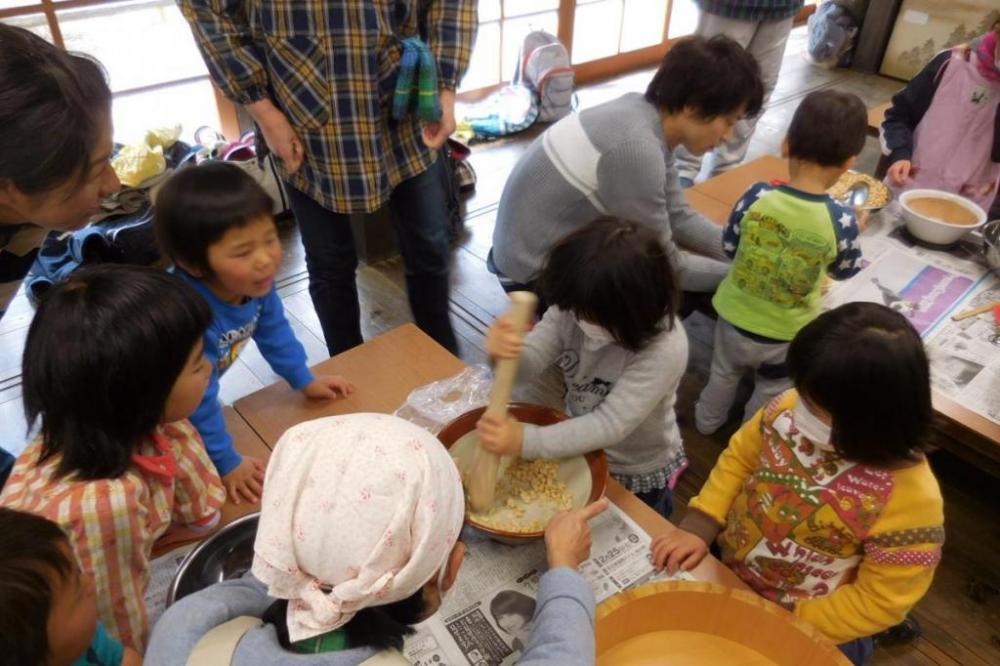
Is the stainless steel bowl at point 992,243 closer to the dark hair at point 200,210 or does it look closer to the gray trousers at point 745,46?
the gray trousers at point 745,46

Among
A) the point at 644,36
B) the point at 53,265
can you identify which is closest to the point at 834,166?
the point at 53,265

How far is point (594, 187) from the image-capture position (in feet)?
5.26

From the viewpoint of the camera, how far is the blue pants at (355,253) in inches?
66.6

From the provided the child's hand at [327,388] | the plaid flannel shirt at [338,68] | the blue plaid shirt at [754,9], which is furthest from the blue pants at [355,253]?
the blue plaid shirt at [754,9]

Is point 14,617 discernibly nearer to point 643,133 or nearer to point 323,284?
point 323,284

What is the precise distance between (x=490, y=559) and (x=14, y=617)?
0.55 m

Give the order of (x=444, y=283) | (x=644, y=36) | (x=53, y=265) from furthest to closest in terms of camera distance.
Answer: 1. (x=644, y=36)
2. (x=53, y=265)
3. (x=444, y=283)

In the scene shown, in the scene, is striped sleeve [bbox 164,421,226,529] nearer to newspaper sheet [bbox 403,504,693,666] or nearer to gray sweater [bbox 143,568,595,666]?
gray sweater [bbox 143,568,595,666]

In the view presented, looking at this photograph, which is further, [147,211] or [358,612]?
[147,211]

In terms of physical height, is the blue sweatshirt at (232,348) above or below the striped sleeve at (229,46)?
below

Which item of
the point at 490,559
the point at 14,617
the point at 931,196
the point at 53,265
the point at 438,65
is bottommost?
the point at 53,265

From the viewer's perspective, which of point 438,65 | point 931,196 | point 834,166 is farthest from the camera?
point 931,196

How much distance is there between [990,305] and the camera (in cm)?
146

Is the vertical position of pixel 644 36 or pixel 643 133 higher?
pixel 643 133
